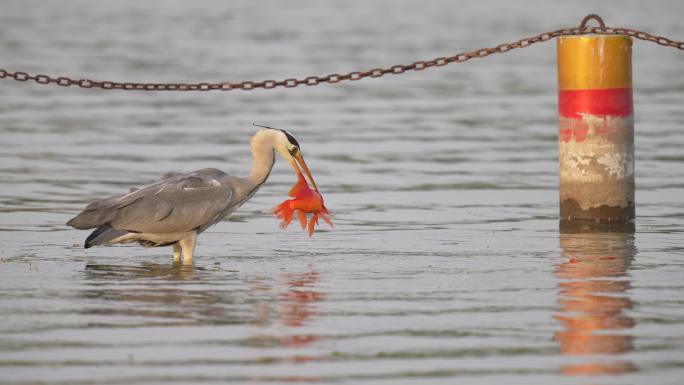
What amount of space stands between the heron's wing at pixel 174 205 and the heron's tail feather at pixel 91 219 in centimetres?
6

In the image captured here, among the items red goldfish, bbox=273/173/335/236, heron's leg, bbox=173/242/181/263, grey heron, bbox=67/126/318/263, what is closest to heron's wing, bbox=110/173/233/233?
grey heron, bbox=67/126/318/263

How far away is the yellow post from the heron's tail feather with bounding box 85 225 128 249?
13.4 feet

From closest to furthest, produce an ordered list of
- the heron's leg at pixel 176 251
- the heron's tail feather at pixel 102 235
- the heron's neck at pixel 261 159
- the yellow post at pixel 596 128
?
the heron's tail feather at pixel 102 235 → the heron's leg at pixel 176 251 → the heron's neck at pixel 261 159 → the yellow post at pixel 596 128

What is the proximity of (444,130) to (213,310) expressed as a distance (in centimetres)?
1244

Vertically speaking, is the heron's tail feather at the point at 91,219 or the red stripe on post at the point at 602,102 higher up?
the red stripe on post at the point at 602,102

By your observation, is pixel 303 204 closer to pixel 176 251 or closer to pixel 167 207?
pixel 176 251

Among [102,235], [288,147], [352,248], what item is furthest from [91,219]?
[352,248]

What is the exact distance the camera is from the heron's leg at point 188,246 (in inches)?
537

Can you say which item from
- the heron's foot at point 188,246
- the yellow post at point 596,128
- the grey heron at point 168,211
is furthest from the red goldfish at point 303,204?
the yellow post at point 596,128

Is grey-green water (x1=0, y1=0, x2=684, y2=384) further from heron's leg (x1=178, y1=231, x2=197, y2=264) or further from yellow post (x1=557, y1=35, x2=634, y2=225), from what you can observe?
yellow post (x1=557, y1=35, x2=634, y2=225)

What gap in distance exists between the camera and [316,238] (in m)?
14.9

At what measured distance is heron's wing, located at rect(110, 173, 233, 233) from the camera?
13.5 metres

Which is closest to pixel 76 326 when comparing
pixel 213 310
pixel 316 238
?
pixel 213 310

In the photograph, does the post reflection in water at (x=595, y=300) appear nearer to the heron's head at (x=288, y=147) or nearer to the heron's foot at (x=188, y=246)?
the heron's head at (x=288, y=147)
